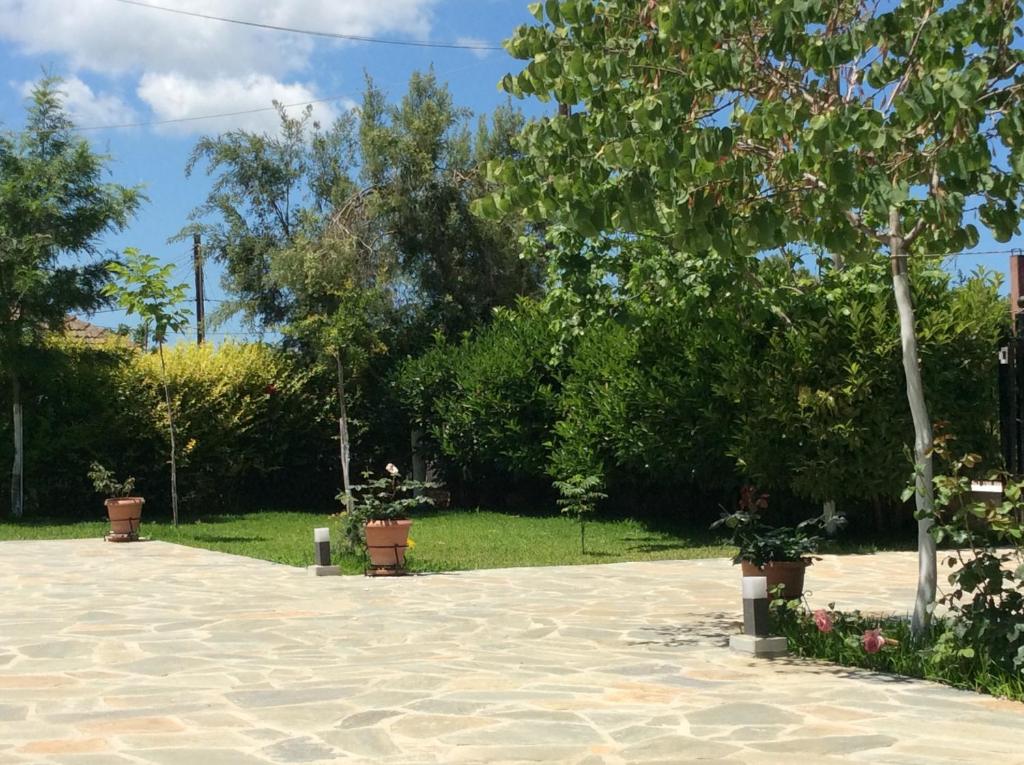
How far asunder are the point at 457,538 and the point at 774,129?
1247 centimetres

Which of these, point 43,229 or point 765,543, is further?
point 43,229

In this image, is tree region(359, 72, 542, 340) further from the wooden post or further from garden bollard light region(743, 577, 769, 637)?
garden bollard light region(743, 577, 769, 637)

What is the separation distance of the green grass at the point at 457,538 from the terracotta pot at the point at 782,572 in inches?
→ 226

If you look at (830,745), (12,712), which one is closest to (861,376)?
(830,745)

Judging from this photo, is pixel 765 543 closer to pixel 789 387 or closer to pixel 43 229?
pixel 789 387

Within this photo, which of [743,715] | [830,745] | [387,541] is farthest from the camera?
[387,541]

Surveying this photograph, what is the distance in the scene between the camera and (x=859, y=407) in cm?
1541

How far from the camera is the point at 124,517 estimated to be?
18.0 m

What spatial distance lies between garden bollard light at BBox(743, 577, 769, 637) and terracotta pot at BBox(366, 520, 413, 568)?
5.64 m

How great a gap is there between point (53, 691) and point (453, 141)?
2180cm

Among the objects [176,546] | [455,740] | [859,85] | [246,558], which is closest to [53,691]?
[455,740]

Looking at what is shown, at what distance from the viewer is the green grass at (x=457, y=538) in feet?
50.0

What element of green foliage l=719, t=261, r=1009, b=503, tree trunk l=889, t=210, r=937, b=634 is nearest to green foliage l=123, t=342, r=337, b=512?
green foliage l=719, t=261, r=1009, b=503

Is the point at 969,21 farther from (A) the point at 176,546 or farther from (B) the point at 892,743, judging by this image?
(A) the point at 176,546
